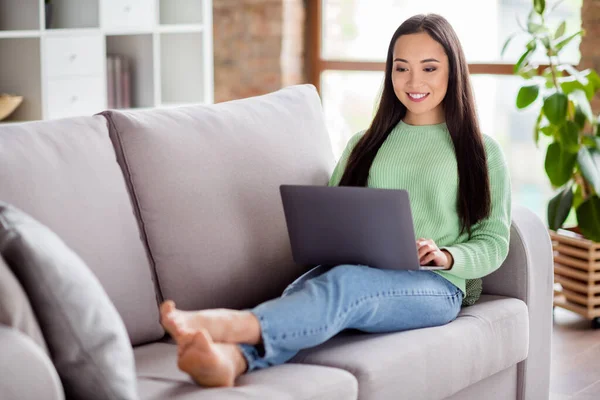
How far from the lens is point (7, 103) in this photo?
375cm

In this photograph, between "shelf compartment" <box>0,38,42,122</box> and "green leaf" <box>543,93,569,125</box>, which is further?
"shelf compartment" <box>0,38,42,122</box>

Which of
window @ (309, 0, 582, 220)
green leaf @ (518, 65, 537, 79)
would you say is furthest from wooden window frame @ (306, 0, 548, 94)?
green leaf @ (518, 65, 537, 79)

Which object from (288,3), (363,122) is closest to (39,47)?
(288,3)

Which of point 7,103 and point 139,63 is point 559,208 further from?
point 7,103

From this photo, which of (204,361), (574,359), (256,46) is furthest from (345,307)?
(256,46)

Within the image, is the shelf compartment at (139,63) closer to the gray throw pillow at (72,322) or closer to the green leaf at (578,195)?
the green leaf at (578,195)

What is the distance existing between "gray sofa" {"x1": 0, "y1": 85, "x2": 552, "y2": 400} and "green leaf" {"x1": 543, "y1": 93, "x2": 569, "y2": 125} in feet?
3.51

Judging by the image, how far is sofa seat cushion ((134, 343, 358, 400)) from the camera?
5.66 ft

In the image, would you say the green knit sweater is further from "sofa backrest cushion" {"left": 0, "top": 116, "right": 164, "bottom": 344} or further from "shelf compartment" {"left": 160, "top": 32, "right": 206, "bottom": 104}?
"shelf compartment" {"left": 160, "top": 32, "right": 206, "bottom": 104}

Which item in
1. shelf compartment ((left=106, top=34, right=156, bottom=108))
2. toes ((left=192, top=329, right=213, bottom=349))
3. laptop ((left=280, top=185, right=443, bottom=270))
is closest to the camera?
toes ((left=192, top=329, right=213, bottom=349))

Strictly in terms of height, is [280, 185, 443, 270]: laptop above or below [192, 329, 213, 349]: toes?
above

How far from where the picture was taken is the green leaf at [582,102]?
353 cm

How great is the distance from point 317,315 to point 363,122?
11.3 ft

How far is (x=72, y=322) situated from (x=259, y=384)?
17.2 inches
